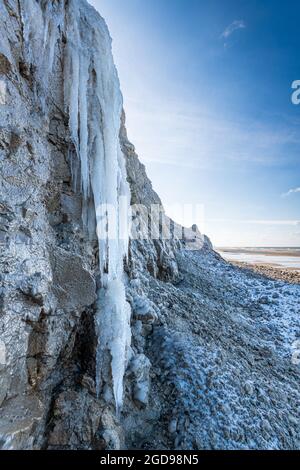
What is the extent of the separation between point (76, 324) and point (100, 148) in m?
4.03

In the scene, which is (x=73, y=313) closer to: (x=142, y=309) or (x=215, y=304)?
(x=142, y=309)

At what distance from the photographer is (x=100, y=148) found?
5977mm

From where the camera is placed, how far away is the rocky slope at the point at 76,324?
378 centimetres

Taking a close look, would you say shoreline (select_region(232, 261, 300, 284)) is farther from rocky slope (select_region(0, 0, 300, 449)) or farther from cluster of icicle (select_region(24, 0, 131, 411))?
cluster of icicle (select_region(24, 0, 131, 411))

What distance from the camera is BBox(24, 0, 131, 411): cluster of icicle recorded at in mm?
5004

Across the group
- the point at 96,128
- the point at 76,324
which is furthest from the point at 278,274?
the point at 76,324

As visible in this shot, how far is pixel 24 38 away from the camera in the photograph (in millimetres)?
4625

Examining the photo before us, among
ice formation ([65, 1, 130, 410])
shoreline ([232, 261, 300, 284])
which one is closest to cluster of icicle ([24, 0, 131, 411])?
ice formation ([65, 1, 130, 410])

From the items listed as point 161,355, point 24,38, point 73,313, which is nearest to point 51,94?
point 24,38

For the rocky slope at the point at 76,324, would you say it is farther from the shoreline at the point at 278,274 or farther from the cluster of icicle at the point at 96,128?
the shoreline at the point at 278,274

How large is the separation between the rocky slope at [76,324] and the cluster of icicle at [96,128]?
0.11ft

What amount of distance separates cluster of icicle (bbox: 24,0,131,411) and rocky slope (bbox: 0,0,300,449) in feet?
0.11

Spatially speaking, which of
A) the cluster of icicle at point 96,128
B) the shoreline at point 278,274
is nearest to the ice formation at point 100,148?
the cluster of icicle at point 96,128

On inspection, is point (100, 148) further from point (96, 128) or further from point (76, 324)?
point (76, 324)
